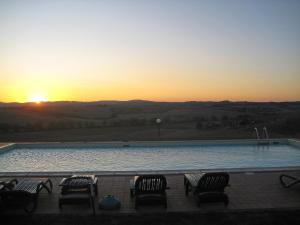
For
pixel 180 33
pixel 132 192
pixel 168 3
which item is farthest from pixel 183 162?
pixel 180 33

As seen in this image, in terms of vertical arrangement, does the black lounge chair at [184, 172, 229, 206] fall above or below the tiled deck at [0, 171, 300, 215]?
above

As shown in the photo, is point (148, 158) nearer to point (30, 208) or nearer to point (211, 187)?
point (211, 187)

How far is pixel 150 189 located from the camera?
604 centimetres

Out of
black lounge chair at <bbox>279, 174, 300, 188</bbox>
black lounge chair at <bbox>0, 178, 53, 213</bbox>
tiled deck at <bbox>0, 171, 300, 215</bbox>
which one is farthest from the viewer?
black lounge chair at <bbox>279, 174, 300, 188</bbox>

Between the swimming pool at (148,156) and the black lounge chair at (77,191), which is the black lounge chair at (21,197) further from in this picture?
the swimming pool at (148,156)

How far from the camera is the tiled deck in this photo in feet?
19.1

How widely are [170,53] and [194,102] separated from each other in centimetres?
6562

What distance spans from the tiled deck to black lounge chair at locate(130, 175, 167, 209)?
157mm

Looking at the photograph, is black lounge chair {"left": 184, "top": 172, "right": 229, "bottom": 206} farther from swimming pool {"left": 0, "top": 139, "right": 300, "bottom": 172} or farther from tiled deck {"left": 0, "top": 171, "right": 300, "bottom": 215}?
swimming pool {"left": 0, "top": 139, "right": 300, "bottom": 172}

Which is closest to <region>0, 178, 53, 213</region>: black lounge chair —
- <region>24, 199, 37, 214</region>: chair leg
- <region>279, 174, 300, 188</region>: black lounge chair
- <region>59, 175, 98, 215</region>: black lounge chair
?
<region>24, 199, 37, 214</region>: chair leg

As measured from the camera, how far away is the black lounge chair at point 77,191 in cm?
588

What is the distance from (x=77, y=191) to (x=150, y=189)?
1291 mm

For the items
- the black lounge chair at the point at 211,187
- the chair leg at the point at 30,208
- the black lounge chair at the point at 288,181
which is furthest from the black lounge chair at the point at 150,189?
the black lounge chair at the point at 288,181

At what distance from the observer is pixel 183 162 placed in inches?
449
